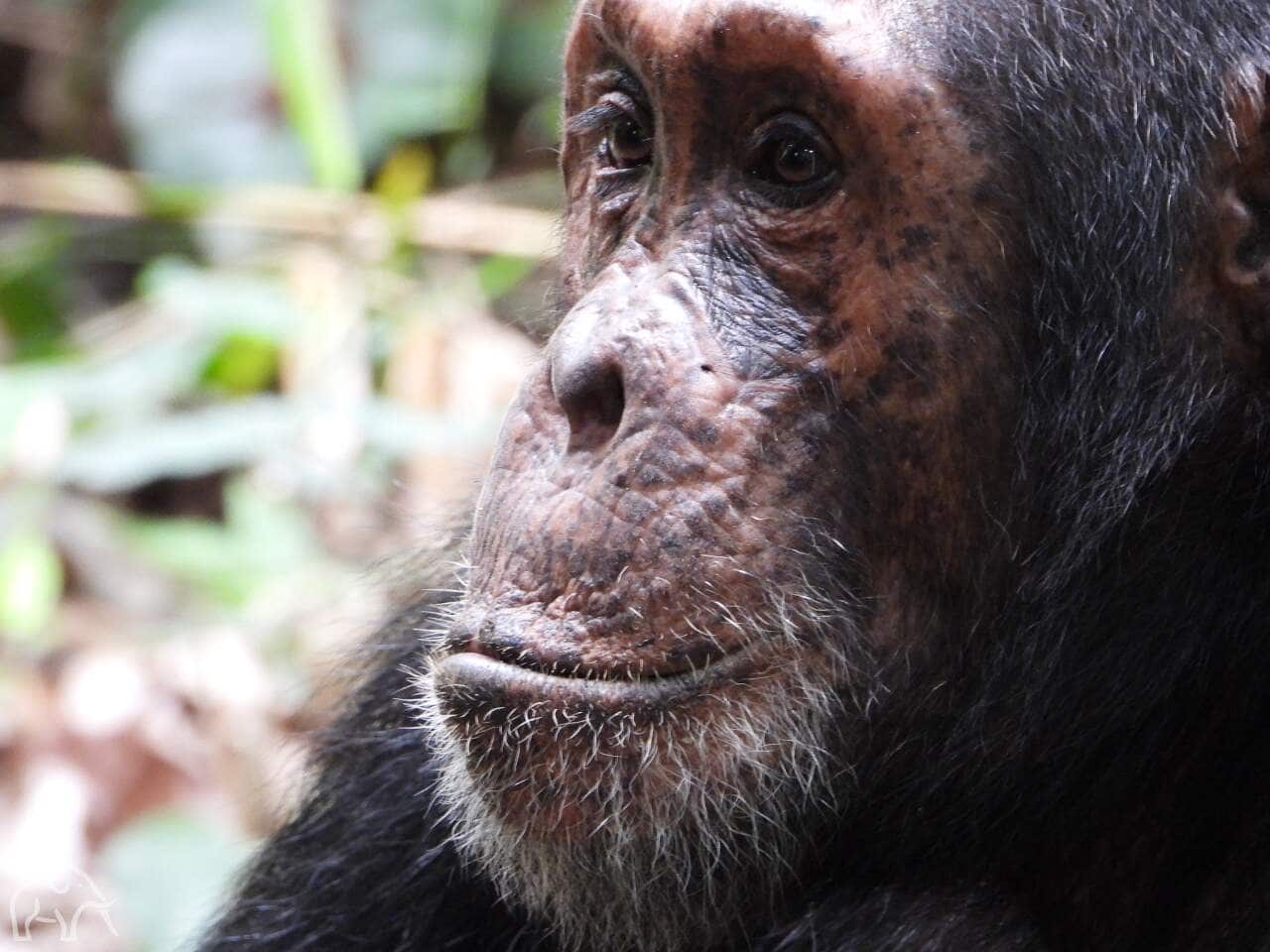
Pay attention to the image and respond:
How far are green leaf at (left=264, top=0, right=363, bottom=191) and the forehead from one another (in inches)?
147

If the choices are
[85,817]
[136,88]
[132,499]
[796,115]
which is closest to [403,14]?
[136,88]

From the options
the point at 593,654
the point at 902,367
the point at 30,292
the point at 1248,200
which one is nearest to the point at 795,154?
the point at 902,367

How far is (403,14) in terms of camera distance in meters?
6.93

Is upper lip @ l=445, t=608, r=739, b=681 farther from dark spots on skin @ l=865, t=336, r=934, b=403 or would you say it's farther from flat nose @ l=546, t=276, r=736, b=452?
dark spots on skin @ l=865, t=336, r=934, b=403

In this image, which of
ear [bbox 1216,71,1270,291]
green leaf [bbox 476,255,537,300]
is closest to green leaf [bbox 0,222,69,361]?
green leaf [bbox 476,255,537,300]

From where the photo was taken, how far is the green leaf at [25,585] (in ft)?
15.1

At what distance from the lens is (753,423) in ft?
6.91

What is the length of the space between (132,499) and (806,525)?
4.57 m

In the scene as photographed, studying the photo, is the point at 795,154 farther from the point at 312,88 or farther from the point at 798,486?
the point at 312,88

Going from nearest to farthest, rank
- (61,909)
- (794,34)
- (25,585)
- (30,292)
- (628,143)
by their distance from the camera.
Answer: (794,34) < (628,143) < (61,909) < (25,585) < (30,292)

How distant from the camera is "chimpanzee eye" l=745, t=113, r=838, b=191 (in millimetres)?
2131

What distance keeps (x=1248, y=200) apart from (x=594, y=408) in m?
0.80

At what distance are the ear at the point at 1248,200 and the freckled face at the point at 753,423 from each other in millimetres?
276

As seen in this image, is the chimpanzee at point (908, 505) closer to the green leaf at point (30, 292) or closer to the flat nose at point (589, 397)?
the flat nose at point (589, 397)
